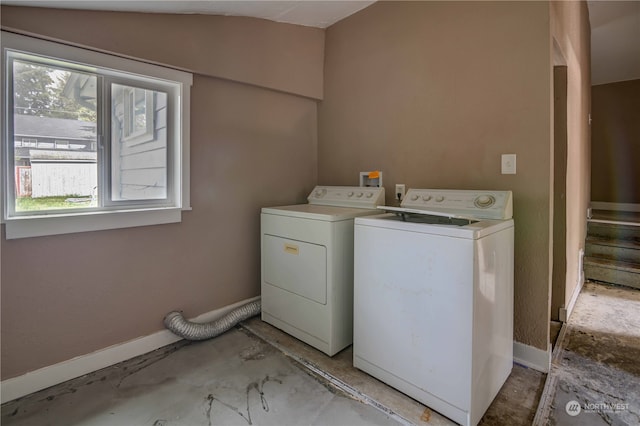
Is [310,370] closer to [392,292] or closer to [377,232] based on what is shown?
[392,292]

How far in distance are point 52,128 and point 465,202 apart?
239cm

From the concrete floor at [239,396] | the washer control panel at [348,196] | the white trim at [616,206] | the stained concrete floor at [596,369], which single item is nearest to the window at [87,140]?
the concrete floor at [239,396]

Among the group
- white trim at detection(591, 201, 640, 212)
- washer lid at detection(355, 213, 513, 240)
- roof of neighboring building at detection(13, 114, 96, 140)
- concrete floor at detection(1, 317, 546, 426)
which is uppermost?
roof of neighboring building at detection(13, 114, 96, 140)

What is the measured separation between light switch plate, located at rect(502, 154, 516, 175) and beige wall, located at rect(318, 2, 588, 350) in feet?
0.09

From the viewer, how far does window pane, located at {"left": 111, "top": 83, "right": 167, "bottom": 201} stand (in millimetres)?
1942

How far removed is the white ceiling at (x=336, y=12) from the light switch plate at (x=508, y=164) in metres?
1.68

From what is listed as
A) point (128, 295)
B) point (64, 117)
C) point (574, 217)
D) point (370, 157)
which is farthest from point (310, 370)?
point (574, 217)

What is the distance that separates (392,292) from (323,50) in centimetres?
238

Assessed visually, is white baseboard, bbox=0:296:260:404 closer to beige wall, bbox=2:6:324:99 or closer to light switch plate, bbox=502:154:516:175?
beige wall, bbox=2:6:324:99

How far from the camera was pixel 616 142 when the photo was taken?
545cm

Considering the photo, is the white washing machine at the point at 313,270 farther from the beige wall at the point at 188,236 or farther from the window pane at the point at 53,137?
the window pane at the point at 53,137

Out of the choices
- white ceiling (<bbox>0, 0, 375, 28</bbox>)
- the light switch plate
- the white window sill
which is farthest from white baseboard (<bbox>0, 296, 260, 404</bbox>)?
the light switch plate

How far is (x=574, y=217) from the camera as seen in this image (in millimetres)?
2795

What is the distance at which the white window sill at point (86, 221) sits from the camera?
1589 millimetres
